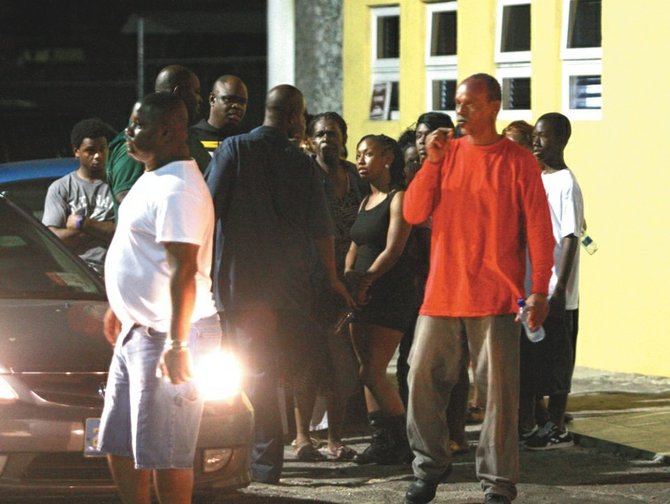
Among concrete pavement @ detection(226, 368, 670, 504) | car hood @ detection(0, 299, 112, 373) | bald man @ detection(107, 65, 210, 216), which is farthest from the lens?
bald man @ detection(107, 65, 210, 216)

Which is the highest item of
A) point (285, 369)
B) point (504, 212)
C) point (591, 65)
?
point (591, 65)

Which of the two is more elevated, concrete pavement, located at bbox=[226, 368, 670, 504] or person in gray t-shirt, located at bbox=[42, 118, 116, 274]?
person in gray t-shirt, located at bbox=[42, 118, 116, 274]

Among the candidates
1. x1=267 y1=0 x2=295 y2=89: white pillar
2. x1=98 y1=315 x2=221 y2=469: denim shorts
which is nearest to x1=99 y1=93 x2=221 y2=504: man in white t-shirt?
x1=98 y1=315 x2=221 y2=469: denim shorts

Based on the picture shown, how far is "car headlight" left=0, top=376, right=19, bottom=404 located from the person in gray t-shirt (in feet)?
9.48

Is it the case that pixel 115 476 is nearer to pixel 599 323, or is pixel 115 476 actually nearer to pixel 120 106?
pixel 599 323

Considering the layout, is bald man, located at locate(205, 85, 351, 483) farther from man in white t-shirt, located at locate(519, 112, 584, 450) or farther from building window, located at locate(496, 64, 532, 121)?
building window, located at locate(496, 64, 532, 121)

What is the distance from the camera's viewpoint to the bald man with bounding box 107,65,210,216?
8539mm

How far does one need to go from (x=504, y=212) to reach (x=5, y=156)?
10255 millimetres

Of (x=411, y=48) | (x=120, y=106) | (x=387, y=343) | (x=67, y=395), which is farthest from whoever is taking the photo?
(x=120, y=106)

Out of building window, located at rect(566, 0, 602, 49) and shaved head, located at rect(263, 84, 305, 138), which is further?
building window, located at rect(566, 0, 602, 49)

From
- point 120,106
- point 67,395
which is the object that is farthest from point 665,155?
point 120,106

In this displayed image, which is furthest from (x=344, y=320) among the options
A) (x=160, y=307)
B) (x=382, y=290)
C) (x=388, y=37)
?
(x=388, y=37)

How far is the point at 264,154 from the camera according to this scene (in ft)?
26.8

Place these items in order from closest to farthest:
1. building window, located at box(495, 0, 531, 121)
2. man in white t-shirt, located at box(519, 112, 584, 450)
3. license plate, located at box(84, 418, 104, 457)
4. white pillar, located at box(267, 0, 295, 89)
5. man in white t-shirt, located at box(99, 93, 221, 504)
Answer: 1. man in white t-shirt, located at box(99, 93, 221, 504)
2. license plate, located at box(84, 418, 104, 457)
3. man in white t-shirt, located at box(519, 112, 584, 450)
4. building window, located at box(495, 0, 531, 121)
5. white pillar, located at box(267, 0, 295, 89)
